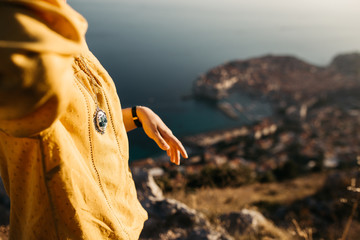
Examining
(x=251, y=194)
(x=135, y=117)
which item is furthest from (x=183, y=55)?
(x=135, y=117)

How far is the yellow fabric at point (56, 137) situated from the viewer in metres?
0.39

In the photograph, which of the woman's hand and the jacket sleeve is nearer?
the jacket sleeve

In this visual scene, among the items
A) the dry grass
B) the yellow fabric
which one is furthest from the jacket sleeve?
the dry grass

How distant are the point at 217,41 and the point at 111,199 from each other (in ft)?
276

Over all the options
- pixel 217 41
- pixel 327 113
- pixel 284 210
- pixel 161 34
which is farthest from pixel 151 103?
pixel 217 41

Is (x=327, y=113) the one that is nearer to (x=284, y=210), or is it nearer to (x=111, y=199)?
(x=284, y=210)

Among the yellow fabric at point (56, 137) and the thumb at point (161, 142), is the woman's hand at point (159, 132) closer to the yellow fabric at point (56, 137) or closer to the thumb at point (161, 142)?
the thumb at point (161, 142)

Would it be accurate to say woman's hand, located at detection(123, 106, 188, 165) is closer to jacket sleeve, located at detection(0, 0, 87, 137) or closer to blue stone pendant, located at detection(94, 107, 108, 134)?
blue stone pendant, located at detection(94, 107, 108, 134)

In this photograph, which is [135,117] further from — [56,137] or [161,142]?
[56,137]

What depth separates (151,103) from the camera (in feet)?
126

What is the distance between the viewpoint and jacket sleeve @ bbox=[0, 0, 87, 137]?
375 mm

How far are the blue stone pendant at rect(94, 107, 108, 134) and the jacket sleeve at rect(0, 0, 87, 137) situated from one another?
26 cm

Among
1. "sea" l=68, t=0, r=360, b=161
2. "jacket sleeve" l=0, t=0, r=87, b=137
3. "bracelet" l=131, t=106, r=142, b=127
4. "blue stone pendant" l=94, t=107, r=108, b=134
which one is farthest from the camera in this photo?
"sea" l=68, t=0, r=360, b=161

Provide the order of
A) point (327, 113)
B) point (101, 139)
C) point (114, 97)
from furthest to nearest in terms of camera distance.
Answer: point (327, 113)
point (114, 97)
point (101, 139)
